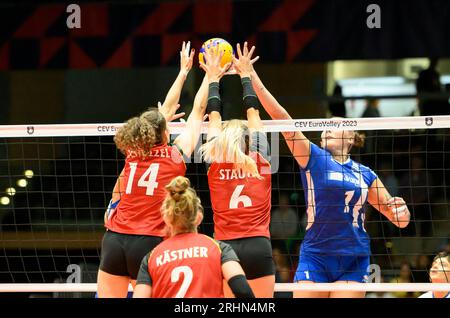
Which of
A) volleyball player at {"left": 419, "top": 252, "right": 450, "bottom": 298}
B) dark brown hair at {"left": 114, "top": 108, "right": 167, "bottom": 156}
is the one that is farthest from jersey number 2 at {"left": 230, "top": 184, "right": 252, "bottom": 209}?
volleyball player at {"left": 419, "top": 252, "right": 450, "bottom": 298}

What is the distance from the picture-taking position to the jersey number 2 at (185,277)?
5.42 meters

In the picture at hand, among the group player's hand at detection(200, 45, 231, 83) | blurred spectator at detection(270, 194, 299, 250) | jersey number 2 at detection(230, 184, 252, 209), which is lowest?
blurred spectator at detection(270, 194, 299, 250)

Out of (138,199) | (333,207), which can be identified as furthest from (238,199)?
(333,207)

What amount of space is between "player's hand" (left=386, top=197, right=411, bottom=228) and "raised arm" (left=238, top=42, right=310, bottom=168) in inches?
32.7

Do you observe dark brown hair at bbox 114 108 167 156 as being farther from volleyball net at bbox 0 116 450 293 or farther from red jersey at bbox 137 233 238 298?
volleyball net at bbox 0 116 450 293

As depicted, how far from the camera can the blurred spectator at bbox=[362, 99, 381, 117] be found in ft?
44.5

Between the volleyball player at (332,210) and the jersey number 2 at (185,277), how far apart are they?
7.34ft

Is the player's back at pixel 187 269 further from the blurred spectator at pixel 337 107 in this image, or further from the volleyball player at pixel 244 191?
the blurred spectator at pixel 337 107

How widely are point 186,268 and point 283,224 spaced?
698 cm

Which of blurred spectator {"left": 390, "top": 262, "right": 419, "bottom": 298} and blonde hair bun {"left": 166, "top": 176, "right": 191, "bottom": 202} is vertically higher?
blonde hair bun {"left": 166, "top": 176, "right": 191, "bottom": 202}

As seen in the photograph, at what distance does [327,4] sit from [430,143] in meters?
2.93

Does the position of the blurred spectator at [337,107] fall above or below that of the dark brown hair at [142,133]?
above

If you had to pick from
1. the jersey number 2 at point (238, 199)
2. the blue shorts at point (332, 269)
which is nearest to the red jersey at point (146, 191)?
the jersey number 2 at point (238, 199)
